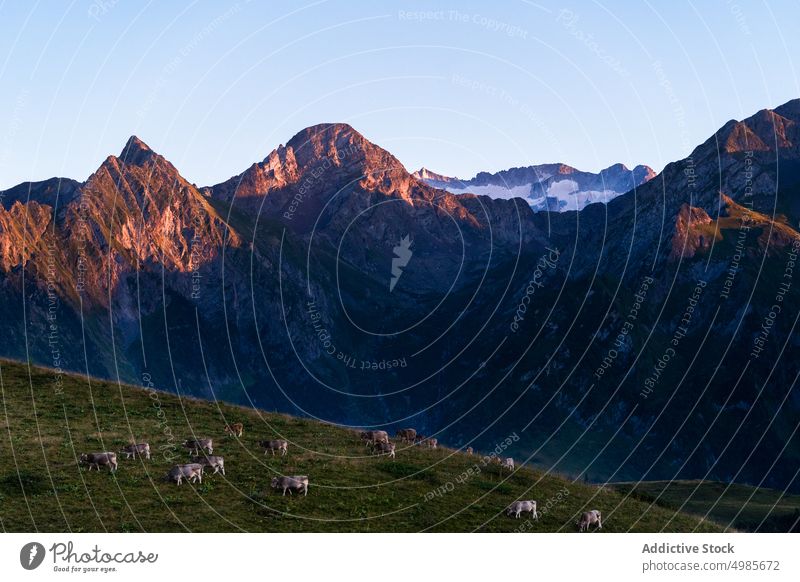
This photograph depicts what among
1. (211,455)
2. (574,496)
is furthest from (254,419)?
(574,496)

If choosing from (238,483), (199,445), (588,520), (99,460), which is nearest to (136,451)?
(99,460)

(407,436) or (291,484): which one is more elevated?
(291,484)

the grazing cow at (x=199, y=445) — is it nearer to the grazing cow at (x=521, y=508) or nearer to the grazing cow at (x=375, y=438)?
the grazing cow at (x=375, y=438)

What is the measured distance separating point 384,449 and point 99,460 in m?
21.3

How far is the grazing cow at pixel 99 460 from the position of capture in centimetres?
6406

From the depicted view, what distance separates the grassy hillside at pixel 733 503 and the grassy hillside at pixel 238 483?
1233 inches

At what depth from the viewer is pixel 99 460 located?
64250mm

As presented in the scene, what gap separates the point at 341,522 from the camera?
59125 mm

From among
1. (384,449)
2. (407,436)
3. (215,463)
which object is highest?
(215,463)

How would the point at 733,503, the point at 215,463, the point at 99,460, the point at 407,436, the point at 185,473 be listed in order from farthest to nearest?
the point at 733,503 < the point at 407,436 < the point at 215,463 < the point at 99,460 < the point at 185,473

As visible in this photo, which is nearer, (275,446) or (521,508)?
(521,508)

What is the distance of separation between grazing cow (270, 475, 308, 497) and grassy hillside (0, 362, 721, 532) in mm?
718

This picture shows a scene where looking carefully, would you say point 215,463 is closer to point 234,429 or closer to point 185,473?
point 185,473

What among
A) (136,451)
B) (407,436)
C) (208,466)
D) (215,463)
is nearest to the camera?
(215,463)
